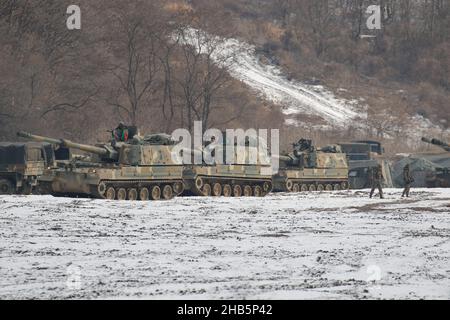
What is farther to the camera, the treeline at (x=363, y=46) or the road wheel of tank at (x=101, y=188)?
the treeline at (x=363, y=46)

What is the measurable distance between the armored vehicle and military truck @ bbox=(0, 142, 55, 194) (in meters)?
5.21

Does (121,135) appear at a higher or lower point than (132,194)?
higher

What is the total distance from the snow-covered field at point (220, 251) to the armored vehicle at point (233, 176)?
6331 mm

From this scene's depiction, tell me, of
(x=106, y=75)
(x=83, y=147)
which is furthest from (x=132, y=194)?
(x=106, y=75)

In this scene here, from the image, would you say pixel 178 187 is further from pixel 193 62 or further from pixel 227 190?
pixel 193 62

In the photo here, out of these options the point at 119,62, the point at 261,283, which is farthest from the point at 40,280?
the point at 119,62

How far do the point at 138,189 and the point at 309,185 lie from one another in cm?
1249

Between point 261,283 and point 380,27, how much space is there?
81.7 m

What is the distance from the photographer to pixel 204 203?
3142 centimetres

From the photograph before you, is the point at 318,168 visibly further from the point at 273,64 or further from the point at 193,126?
the point at 273,64

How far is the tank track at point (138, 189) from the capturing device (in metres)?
32.6

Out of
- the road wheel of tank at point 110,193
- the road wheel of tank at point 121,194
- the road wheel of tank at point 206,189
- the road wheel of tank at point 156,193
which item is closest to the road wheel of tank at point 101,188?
the road wheel of tank at point 110,193

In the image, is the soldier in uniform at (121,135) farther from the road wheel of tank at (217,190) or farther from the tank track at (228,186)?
the road wheel of tank at (217,190)

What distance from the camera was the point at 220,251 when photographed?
17953mm
